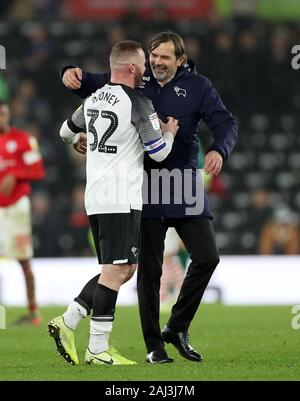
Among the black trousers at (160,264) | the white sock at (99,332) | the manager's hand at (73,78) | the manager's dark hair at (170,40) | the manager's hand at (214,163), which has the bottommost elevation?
the white sock at (99,332)

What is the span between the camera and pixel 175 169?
28.8 feet

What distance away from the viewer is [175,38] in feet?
28.6

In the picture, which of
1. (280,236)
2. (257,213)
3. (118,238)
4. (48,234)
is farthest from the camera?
(257,213)

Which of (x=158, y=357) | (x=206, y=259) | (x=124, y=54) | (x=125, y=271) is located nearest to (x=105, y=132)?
(x=124, y=54)

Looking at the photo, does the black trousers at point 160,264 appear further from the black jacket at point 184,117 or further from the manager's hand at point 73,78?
the manager's hand at point 73,78

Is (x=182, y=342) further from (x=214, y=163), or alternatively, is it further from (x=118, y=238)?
(x=214, y=163)

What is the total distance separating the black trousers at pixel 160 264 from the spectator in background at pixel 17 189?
4.56m

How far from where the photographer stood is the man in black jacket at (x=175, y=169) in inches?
345

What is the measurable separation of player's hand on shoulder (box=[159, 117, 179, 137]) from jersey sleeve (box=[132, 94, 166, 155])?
19cm

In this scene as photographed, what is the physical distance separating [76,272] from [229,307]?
7.47ft

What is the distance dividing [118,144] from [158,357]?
1.52 metres

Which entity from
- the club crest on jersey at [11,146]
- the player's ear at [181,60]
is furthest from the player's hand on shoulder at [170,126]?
the club crest on jersey at [11,146]

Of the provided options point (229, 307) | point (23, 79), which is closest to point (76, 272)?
point (229, 307)

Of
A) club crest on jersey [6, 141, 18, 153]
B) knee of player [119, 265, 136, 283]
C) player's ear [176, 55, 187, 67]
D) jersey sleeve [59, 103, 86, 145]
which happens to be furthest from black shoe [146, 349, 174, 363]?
club crest on jersey [6, 141, 18, 153]
